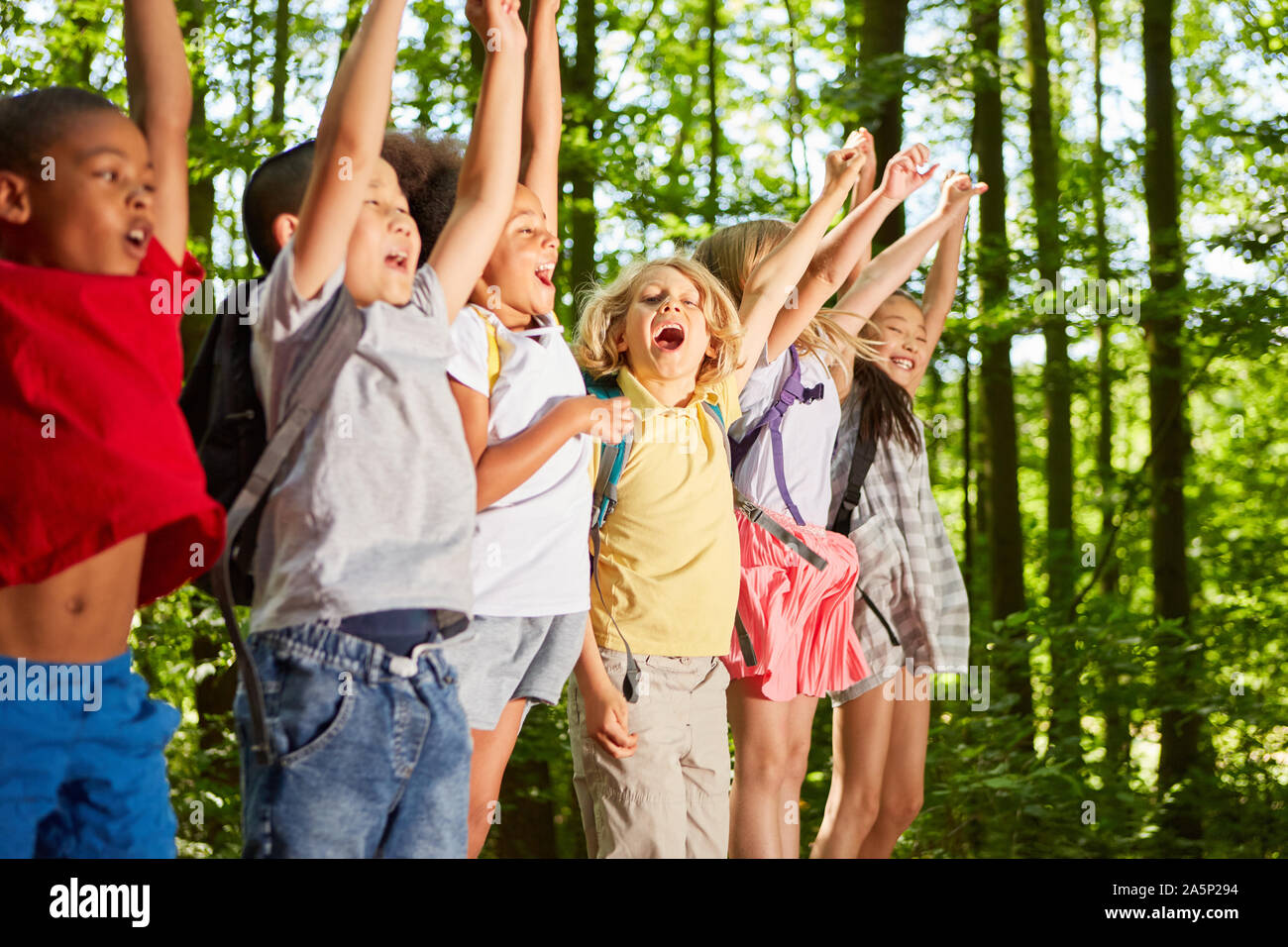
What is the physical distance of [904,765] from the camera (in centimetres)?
401

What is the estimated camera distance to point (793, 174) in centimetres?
846

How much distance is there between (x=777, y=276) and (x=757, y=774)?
4.26 ft

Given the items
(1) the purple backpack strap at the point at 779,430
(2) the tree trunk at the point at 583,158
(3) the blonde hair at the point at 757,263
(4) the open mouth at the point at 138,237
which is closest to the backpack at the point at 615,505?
(1) the purple backpack strap at the point at 779,430

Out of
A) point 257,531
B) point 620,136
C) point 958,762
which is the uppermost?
point 620,136

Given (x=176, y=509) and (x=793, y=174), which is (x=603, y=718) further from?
(x=793, y=174)

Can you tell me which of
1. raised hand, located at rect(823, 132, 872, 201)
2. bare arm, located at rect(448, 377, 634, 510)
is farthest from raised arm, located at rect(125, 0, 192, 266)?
raised hand, located at rect(823, 132, 872, 201)

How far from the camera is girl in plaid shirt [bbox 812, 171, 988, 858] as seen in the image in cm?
391

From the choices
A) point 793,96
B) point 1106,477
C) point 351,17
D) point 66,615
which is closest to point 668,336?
point 66,615

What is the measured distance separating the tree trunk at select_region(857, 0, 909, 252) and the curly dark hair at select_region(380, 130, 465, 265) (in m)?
3.12

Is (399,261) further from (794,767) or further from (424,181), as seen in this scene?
(794,767)

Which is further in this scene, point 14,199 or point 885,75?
point 885,75

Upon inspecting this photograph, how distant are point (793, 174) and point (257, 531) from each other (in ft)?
22.1
